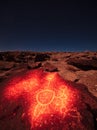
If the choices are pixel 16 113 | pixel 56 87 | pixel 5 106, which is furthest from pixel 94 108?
pixel 5 106

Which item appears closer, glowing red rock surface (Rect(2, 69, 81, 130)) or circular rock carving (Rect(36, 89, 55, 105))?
glowing red rock surface (Rect(2, 69, 81, 130))

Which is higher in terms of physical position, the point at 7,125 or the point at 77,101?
the point at 77,101

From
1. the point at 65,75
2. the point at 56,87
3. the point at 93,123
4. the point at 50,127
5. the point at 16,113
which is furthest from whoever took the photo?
the point at 65,75

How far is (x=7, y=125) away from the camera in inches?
203

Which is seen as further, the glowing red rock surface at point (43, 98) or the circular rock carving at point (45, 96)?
the circular rock carving at point (45, 96)

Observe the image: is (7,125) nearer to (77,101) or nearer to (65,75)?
(77,101)

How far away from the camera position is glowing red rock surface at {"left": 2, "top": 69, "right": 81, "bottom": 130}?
491 centimetres

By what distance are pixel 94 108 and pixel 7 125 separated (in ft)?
10.9

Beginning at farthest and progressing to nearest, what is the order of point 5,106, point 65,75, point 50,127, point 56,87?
point 65,75, point 56,87, point 5,106, point 50,127

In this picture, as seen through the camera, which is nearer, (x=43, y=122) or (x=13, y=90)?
(x=43, y=122)

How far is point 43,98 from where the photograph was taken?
579 cm

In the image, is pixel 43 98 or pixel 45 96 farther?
pixel 45 96

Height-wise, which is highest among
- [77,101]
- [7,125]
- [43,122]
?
[77,101]

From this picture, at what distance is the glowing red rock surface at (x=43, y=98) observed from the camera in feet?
16.1
